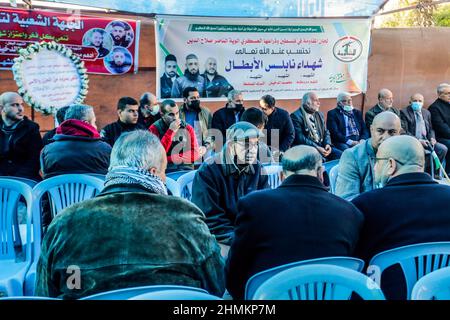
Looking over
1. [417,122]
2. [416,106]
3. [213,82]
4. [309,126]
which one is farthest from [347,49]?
[213,82]

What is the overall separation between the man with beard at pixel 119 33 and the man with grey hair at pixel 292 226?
478cm

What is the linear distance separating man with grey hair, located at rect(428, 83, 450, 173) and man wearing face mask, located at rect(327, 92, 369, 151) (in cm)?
161

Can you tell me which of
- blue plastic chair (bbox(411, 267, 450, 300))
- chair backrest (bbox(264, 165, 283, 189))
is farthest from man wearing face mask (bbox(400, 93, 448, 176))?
blue plastic chair (bbox(411, 267, 450, 300))

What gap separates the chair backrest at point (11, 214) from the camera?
3.56 metres

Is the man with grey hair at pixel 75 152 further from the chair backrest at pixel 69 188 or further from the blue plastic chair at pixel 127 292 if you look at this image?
the blue plastic chair at pixel 127 292

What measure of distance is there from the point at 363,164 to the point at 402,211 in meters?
1.44

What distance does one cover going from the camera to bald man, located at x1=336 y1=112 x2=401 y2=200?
4.02m

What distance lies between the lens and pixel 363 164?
404cm

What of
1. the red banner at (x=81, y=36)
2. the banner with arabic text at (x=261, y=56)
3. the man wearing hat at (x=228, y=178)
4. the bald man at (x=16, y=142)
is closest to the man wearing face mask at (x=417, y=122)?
the banner with arabic text at (x=261, y=56)

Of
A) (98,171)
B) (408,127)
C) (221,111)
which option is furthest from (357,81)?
(98,171)

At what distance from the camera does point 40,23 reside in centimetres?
628
